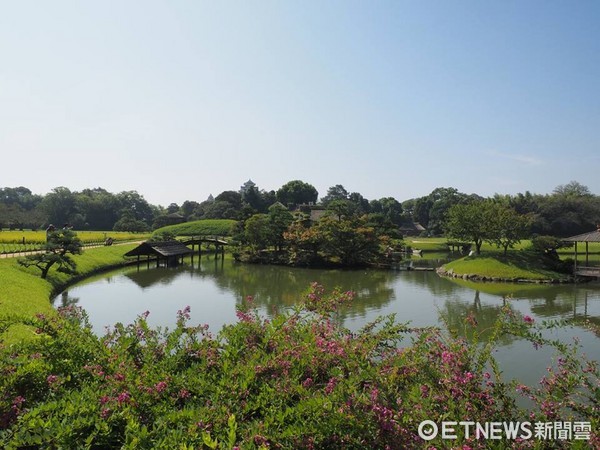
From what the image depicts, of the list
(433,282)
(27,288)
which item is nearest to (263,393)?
(27,288)

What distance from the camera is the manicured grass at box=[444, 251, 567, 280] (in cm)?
2362

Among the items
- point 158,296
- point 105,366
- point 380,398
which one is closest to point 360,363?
point 380,398

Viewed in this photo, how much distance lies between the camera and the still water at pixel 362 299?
11383mm

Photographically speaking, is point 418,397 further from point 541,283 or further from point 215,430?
point 541,283

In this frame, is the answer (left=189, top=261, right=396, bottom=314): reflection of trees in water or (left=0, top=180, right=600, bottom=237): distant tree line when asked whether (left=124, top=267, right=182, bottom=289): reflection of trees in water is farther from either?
(left=0, top=180, right=600, bottom=237): distant tree line

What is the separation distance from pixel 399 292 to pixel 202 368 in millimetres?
16749

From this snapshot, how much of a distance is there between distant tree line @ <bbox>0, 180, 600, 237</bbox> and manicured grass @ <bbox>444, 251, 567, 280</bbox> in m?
11.7

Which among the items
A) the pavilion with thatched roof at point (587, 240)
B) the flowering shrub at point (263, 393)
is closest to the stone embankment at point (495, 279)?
the pavilion with thatched roof at point (587, 240)

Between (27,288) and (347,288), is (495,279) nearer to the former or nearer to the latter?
(347,288)

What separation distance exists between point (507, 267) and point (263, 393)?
25.0 meters

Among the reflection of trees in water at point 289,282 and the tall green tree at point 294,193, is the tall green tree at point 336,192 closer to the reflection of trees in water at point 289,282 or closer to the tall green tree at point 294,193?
the tall green tree at point 294,193

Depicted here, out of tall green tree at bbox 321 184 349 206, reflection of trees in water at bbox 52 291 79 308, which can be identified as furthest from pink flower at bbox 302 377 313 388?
tall green tree at bbox 321 184 349 206

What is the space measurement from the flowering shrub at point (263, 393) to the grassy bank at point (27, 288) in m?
1.35

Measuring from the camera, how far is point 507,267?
2475 centimetres
